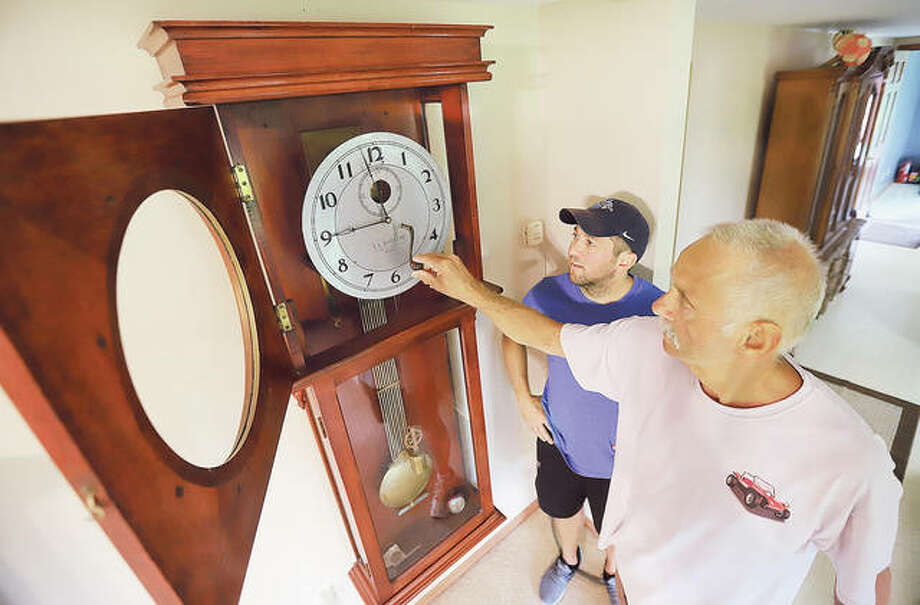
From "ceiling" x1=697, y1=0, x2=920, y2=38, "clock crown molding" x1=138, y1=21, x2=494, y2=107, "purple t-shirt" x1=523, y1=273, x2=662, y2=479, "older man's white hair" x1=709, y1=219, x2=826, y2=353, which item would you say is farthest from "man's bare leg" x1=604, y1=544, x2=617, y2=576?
"ceiling" x1=697, y1=0, x2=920, y2=38

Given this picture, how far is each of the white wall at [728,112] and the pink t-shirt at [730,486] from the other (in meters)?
1.32

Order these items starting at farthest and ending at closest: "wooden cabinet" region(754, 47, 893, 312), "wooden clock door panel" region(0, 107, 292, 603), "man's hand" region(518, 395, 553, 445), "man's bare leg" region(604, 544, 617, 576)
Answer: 1. "wooden cabinet" region(754, 47, 893, 312)
2. "man's bare leg" region(604, 544, 617, 576)
3. "man's hand" region(518, 395, 553, 445)
4. "wooden clock door panel" region(0, 107, 292, 603)

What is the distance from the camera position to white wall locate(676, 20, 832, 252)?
6.76ft

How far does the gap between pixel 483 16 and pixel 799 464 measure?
121 cm

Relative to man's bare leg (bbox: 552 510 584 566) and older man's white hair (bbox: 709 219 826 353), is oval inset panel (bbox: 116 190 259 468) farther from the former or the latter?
man's bare leg (bbox: 552 510 584 566)

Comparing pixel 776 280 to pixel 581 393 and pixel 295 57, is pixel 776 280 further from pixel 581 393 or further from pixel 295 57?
pixel 295 57

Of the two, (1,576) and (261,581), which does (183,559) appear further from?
(261,581)

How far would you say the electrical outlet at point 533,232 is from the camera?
1.47 meters

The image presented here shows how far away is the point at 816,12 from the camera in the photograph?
2.03 meters

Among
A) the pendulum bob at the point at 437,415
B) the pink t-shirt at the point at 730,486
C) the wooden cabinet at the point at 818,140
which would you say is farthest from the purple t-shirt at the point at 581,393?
the wooden cabinet at the point at 818,140

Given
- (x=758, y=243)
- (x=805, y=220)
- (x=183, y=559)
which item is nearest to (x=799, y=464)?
(x=758, y=243)

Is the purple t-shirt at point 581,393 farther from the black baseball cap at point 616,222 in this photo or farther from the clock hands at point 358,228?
the clock hands at point 358,228

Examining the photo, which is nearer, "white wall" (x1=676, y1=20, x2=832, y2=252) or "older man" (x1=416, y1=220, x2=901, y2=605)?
"older man" (x1=416, y1=220, x2=901, y2=605)

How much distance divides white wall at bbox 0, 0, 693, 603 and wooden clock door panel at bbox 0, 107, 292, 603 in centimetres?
31
